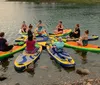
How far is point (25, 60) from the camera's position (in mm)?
18641

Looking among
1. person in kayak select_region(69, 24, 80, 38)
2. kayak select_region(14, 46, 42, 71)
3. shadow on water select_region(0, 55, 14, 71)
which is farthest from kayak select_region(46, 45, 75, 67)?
person in kayak select_region(69, 24, 80, 38)

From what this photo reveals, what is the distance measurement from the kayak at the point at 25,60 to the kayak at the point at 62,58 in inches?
59.4

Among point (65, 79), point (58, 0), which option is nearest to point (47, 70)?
point (65, 79)

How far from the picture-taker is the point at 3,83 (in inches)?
615

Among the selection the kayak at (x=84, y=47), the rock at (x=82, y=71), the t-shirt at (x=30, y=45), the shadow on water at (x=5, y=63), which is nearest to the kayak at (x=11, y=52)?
the shadow on water at (x=5, y=63)

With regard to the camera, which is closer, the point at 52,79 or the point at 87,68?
the point at 52,79

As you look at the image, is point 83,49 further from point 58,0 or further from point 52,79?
point 58,0

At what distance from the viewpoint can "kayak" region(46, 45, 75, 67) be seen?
715 inches

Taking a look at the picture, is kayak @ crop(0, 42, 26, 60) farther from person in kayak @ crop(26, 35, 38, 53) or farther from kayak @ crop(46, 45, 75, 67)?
kayak @ crop(46, 45, 75, 67)

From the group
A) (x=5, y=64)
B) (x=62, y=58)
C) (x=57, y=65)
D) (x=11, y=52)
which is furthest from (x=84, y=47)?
(x=5, y=64)

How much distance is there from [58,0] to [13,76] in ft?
357

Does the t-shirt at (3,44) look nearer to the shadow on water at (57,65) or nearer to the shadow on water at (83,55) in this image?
the shadow on water at (57,65)

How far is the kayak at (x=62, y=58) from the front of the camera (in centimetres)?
1816

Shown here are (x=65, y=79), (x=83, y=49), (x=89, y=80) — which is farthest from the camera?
(x=83, y=49)
